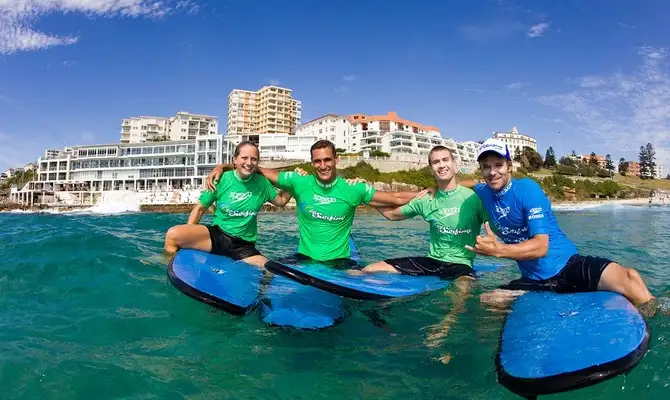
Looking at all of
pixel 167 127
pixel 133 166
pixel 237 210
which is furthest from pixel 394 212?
pixel 167 127

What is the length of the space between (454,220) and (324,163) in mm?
1926

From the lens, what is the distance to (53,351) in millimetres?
3604

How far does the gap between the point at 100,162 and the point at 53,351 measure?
80362mm

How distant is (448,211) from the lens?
5414 millimetres

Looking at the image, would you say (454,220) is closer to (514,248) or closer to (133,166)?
(514,248)

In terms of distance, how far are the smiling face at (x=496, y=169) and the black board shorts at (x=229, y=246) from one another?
3.63 meters

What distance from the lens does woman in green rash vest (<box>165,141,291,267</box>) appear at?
607 cm

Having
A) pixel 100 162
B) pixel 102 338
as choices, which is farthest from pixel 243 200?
pixel 100 162

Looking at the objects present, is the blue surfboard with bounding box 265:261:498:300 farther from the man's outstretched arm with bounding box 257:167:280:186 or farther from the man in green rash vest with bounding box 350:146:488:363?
the man's outstretched arm with bounding box 257:167:280:186

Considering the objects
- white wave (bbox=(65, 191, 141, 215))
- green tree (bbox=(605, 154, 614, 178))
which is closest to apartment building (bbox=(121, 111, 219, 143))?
white wave (bbox=(65, 191, 141, 215))

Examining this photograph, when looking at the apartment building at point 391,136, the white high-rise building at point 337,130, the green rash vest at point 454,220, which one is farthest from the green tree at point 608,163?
the green rash vest at point 454,220

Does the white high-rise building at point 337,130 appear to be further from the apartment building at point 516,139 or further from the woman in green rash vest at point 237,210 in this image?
the woman in green rash vest at point 237,210

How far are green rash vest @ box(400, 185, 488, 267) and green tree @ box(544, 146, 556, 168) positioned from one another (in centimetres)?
11765

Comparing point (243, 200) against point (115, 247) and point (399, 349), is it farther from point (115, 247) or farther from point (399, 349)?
point (115, 247)
